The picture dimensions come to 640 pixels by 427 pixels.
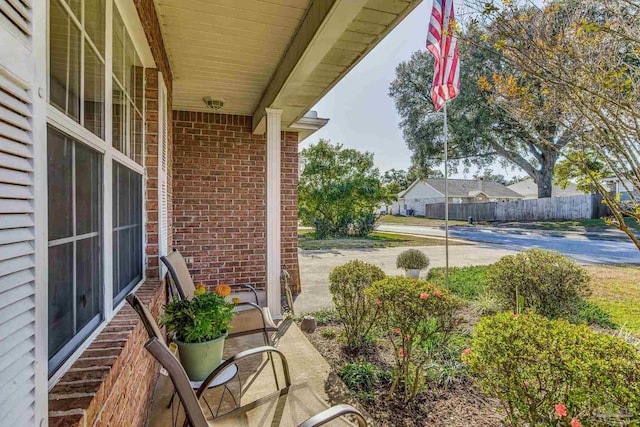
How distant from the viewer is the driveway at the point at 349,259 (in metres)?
5.44

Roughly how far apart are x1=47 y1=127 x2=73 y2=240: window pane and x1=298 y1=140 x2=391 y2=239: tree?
45.1 ft

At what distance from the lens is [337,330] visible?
3.91 meters

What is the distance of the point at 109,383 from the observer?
1.19 meters

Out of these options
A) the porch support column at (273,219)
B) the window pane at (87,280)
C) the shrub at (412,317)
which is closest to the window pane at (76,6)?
the window pane at (87,280)

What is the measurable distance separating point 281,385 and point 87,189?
1.96 metres

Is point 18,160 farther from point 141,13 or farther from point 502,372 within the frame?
point 502,372

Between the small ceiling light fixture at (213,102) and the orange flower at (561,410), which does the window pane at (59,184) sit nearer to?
the orange flower at (561,410)

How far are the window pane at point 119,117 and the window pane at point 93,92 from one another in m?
0.28

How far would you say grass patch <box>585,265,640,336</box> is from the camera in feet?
14.4

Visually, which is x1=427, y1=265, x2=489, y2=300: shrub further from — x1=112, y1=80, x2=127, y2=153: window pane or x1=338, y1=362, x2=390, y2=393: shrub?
x1=112, y1=80, x2=127, y2=153: window pane

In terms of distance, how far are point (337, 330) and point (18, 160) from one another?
3650mm

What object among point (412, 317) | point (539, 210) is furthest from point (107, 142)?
Result: point (539, 210)

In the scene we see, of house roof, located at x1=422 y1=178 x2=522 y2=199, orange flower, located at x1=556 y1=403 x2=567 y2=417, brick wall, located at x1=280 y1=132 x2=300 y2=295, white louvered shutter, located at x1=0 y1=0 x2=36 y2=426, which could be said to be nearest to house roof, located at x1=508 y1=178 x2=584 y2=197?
house roof, located at x1=422 y1=178 x2=522 y2=199

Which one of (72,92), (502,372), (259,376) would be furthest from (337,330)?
(72,92)
